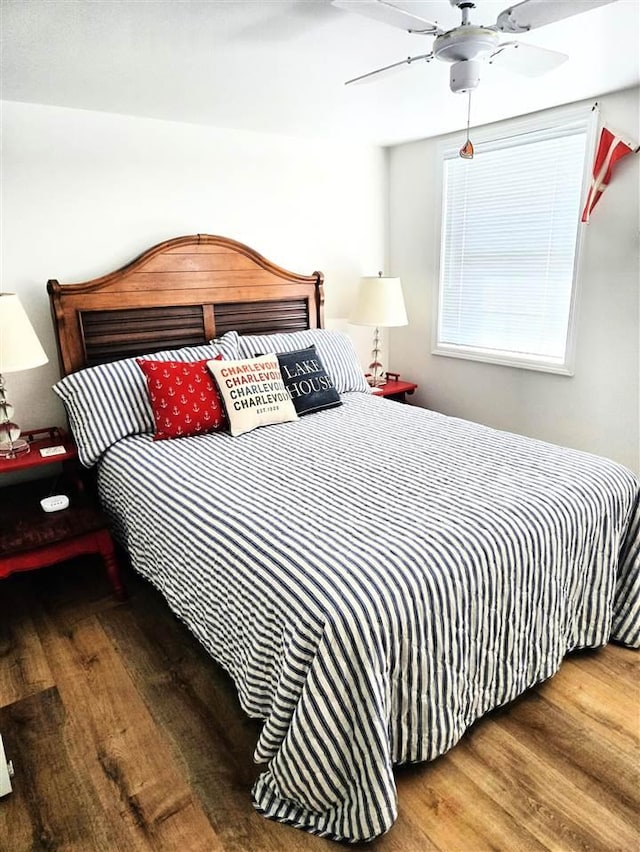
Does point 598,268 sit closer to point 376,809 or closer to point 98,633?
point 376,809

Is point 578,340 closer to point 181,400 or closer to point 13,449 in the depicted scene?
point 181,400

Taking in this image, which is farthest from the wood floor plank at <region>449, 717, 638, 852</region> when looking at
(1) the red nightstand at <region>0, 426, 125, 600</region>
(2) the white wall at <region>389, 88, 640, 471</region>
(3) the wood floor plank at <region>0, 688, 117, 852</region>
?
(2) the white wall at <region>389, 88, 640, 471</region>

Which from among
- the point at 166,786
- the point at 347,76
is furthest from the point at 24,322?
the point at 166,786

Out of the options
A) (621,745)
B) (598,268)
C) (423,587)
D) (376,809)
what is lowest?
(621,745)

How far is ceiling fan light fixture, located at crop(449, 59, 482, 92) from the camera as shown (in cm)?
162

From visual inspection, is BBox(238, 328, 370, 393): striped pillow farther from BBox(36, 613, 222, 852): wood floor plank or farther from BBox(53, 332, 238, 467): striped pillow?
BBox(36, 613, 222, 852): wood floor plank

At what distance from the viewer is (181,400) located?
2.60m

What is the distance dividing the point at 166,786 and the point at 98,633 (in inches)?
32.9

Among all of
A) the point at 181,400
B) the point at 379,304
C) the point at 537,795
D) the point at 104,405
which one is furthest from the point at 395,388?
the point at 537,795

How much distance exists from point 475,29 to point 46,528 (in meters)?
2.32

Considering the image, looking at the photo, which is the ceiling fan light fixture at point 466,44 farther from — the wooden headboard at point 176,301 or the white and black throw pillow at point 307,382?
the wooden headboard at point 176,301

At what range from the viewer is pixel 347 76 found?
229 cm

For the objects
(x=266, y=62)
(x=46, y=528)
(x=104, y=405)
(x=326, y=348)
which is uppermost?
(x=266, y=62)

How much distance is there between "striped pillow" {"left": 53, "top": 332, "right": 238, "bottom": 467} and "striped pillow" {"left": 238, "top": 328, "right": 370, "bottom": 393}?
64 centimetres
